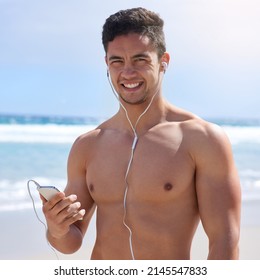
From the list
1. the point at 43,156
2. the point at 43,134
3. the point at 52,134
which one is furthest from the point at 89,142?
the point at 52,134

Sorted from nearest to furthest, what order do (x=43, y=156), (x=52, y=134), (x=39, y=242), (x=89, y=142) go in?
(x=89, y=142) → (x=39, y=242) → (x=43, y=156) → (x=52, y=134)

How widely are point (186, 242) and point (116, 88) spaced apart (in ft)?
2.44

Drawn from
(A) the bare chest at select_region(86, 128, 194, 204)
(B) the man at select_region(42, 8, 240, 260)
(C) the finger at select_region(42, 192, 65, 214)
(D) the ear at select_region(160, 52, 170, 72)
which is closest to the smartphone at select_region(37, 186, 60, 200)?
(C) the finger at select_region(42, 192, 65, 214)

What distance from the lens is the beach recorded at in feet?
18.5

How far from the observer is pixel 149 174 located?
9.50 ft

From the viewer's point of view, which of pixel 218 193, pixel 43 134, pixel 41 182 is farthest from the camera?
pixel 43 134

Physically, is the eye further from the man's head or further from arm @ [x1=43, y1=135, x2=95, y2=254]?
arm @ [x1=43, y1=135, x2=95, y2=254]

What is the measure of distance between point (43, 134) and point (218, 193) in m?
16.2

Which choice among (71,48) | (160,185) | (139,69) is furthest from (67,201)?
(71,48)

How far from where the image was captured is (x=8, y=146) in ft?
48.6

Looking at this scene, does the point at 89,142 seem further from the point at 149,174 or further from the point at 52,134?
the point at 52,134

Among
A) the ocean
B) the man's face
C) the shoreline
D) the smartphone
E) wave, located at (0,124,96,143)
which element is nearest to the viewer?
the smartphone

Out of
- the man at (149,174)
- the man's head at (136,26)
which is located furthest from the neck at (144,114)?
the man's head at (136,26)

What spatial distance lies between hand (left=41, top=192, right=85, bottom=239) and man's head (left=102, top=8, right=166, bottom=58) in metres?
0.75
